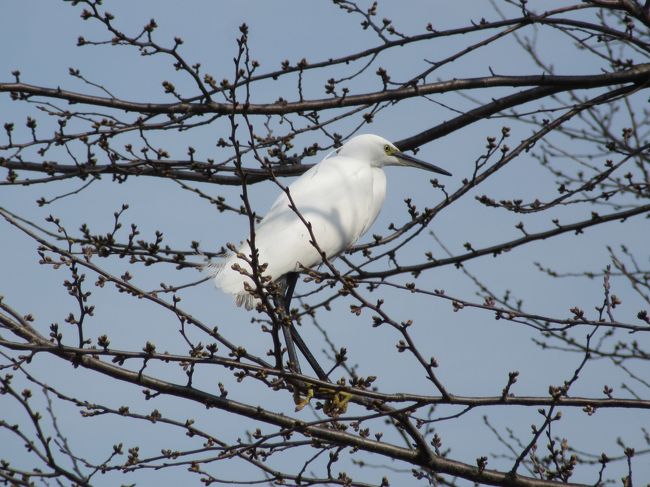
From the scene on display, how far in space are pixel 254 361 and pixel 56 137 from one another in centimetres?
216

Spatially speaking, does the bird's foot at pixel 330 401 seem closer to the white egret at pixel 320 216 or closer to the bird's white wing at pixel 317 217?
the white egret at pixel 320 216

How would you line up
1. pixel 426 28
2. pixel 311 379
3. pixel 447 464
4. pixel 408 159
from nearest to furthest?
1. pixel 311 379
2. pixel 447 464
3. pixel 426 28
4. pixel 408 159

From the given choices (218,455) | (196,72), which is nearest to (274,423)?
(218,455)

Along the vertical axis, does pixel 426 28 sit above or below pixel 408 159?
below

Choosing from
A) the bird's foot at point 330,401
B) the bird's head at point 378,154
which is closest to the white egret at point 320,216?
the bird's head at point 378,154

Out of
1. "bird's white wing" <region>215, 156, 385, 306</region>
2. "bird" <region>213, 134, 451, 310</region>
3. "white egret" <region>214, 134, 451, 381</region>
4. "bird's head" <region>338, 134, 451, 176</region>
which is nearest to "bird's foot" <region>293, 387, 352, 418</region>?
"white egret" <region>214, 134, 451, 381</region>

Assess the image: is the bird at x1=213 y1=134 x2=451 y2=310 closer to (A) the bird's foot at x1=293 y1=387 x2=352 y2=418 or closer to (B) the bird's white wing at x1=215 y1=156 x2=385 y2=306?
(B) the bird's white wing at x1=215 y1=156 x2=385 y2=306

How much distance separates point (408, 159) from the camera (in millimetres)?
6750

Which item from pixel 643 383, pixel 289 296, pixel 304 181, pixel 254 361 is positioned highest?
pixel 304 181

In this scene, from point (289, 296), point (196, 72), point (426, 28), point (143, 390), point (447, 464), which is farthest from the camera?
point (289, 296)

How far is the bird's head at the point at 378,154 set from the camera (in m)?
6.70

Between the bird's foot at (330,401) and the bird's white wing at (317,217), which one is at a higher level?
the bird's white wing at (317,217)

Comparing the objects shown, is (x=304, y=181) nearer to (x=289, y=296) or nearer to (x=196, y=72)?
(x=289, y=296)


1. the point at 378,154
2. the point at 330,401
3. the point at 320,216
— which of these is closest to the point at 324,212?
the point at 320,216
